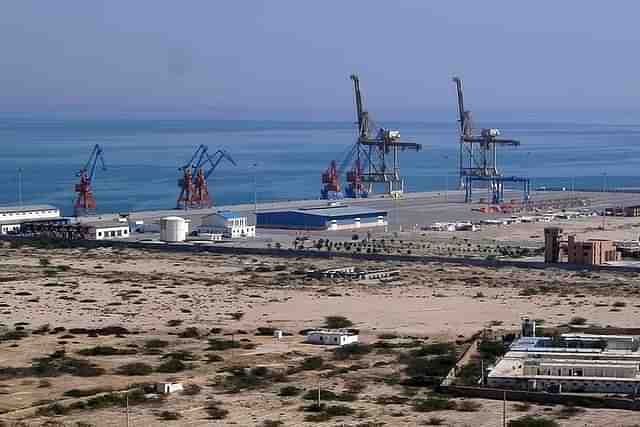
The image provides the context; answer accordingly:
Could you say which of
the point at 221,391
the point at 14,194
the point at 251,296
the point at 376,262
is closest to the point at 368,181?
the point at 14,194

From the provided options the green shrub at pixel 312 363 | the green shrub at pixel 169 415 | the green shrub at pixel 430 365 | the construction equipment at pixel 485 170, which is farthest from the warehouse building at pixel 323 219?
the green shrub at pixel 169 415

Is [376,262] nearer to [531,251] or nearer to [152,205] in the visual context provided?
[531,251]

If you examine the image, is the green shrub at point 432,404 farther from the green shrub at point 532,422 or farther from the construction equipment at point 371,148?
the construction equipment at point 371,148

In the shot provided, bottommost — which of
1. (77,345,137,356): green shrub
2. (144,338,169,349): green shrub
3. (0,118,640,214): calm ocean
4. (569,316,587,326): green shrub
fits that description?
(77,345,137,356): green shrub

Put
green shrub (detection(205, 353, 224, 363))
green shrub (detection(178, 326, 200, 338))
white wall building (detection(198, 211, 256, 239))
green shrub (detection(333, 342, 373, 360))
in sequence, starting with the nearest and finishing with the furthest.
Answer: green shrub (detection(205, 353, 224, 363)), green shrub (detection(333, 342, 373, 360)), green shrub (detection(178, 326, 200, 338)), white wall building (detection(198, 211, 256, 239))

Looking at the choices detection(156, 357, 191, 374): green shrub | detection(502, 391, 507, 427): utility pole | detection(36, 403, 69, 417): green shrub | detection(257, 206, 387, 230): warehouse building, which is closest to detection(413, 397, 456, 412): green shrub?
detection(502, 391, 507, 427): utility pole

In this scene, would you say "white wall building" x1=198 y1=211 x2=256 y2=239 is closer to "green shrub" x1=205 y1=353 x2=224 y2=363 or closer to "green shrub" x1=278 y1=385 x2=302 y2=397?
"green shrub" x1=205 y1=353 x2=224 y2=363
